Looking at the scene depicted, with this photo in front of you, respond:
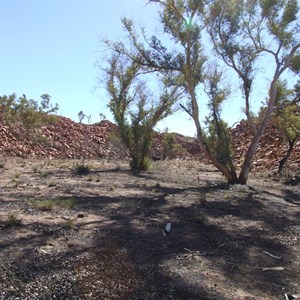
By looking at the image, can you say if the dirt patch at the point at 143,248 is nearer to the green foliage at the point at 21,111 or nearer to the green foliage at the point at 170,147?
the green foliage at the point at 21,111

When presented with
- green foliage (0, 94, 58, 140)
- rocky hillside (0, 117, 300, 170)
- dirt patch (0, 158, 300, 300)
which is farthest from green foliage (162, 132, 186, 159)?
dirt patch (0, 158, 300, 300)

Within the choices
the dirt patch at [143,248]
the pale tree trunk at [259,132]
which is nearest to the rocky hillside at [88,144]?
the pale tree trunk at [259,132]

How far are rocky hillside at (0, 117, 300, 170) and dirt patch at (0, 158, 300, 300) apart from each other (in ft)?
45.4

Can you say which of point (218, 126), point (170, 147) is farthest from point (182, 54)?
point (170, 147)

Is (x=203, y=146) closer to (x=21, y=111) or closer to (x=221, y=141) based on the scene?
(x=221, y=141)

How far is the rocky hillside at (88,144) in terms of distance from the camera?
1234 inches

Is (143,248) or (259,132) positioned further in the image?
(259,132)

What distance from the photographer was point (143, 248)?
6.53m

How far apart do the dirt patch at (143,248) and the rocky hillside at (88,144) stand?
45.4 ft

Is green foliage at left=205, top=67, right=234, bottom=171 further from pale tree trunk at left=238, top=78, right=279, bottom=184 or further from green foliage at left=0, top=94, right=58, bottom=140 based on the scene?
green foliage at left=0, top=94, right=58, bottom=140

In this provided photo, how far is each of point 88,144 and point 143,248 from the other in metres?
37.4

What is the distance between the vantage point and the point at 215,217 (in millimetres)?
9547

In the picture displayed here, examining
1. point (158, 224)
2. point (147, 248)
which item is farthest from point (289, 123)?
point (147, 248)

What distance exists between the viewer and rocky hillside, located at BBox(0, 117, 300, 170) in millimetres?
31355
